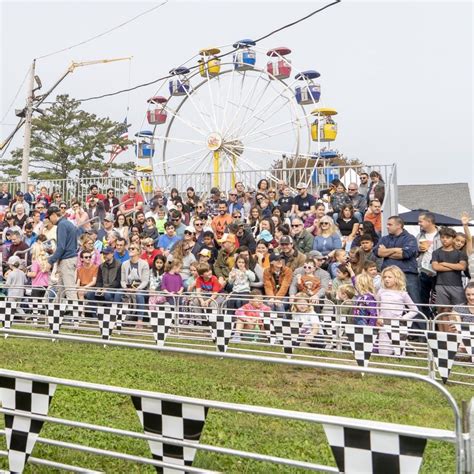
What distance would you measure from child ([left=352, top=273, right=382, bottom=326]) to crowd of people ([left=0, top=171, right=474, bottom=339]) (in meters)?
0.02

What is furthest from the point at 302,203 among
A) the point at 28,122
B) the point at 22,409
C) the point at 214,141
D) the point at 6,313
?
the point at 28,122

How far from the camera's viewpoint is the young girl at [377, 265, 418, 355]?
28.3 ft

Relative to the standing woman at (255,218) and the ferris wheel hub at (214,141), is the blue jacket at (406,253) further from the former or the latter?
the ferris wheel hub at (214,141)

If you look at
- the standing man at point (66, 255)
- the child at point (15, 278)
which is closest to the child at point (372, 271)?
the standing man at point (66, 255)

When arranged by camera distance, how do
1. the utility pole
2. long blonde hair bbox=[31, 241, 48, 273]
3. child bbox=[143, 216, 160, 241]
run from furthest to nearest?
the utility pole
child bbox=[143, 216, 160, 241]
long blonde hair bbox=[31, 241, 48, 273]

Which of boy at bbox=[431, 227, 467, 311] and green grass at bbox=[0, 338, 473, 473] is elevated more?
boy at bbox=[431, 227, 467, 311]

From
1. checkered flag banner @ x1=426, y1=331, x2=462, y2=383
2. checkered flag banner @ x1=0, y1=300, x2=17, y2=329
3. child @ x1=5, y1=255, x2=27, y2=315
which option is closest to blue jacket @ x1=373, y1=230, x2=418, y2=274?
checkered flag banner @ x1=426, y1=331, x2=462, y2=383

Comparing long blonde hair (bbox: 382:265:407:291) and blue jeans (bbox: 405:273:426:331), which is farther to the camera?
blue jeans (bbox: 405:273:426:331)

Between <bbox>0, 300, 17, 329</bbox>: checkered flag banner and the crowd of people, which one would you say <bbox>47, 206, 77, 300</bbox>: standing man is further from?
<bbox>0, 300, 17, 329</bbox>: checkered flag banner

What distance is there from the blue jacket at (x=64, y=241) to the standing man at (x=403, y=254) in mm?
5379

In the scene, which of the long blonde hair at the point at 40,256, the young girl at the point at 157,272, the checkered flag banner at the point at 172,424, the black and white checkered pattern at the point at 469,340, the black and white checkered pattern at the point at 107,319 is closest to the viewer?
the checkered flag banner at the point at 172,424

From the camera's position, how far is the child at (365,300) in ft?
29.2

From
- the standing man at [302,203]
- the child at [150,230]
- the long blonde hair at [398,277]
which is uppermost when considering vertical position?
the standing man at [302,203]

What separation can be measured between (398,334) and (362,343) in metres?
0.64
